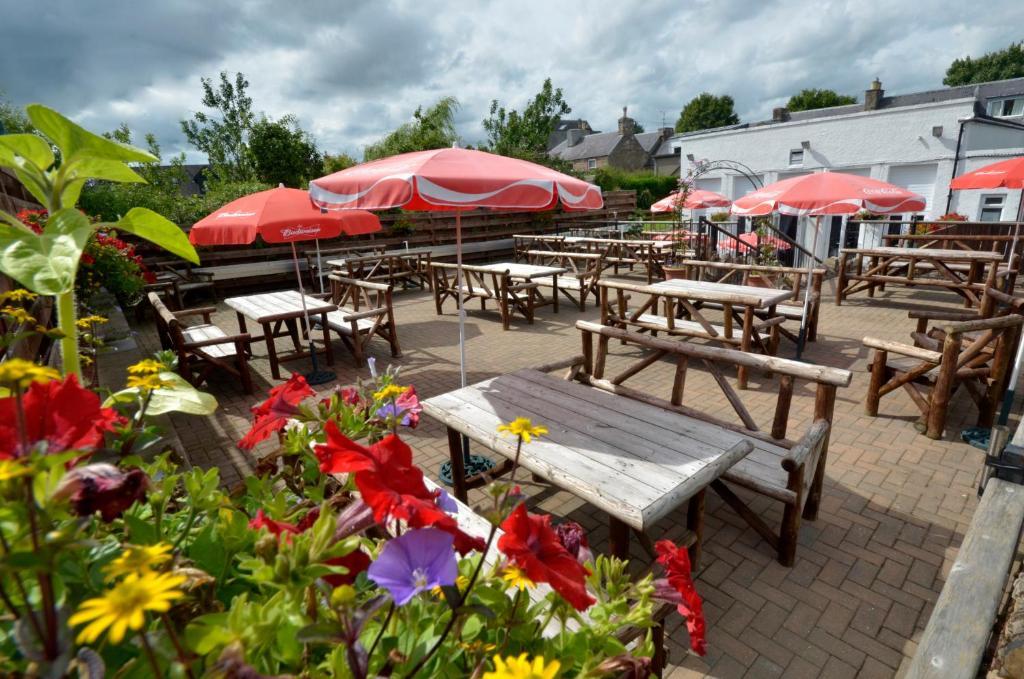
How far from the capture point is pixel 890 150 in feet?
60.7

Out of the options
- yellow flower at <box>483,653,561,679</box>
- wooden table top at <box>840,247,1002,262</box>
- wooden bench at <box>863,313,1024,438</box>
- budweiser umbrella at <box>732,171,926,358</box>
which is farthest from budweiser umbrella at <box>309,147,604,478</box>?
wooden table top at <box>840,247,1002,262</box>

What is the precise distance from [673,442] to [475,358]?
14.2 feet

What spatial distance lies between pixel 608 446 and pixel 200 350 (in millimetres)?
4429

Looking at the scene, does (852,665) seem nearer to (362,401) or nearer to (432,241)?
(362,401)

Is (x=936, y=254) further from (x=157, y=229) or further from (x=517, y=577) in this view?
(x=157, y=229)

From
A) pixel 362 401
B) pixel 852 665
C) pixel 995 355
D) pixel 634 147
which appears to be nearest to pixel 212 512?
pixel 362 401

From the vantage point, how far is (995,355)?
13.9 feet

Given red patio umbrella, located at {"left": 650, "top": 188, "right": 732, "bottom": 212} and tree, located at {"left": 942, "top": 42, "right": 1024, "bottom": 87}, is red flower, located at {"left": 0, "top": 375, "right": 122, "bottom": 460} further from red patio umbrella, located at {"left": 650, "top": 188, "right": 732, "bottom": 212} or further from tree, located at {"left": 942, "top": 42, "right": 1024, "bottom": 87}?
tree, located at {"left": 942, "top": 42, "right": 1024, "bottom": 87}

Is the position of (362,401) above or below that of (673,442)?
above

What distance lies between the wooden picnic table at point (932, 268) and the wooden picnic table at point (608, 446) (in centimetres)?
739

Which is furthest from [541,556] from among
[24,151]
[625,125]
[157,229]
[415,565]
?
[625,125]

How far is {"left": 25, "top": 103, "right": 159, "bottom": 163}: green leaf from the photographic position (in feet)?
2.44

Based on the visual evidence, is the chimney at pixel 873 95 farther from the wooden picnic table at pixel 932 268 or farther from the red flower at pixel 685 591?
the red flower at pixel 685 591

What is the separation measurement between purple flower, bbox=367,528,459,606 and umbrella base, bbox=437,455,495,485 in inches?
118
